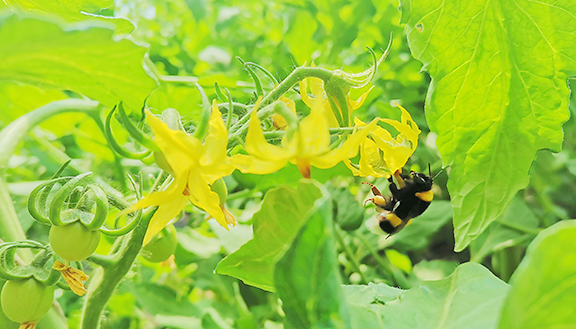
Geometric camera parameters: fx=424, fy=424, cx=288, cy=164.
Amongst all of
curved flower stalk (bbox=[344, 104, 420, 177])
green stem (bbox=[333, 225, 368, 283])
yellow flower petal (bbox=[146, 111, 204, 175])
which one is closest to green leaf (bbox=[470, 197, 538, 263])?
green stem (bbox=[333, 225, 368, 283])

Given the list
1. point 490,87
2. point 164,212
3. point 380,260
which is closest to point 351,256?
point 380,260

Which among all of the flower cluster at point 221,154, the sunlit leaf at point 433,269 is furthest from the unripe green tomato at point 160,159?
the sunlit leaf at point 433,269

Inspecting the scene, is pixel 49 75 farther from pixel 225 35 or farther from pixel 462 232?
pixel 225 35

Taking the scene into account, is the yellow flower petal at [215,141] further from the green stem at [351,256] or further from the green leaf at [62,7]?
the green stem at [351,256]

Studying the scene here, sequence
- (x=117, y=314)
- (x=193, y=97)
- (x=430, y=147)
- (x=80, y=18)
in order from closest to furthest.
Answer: (x=80, y=18) → (x=193, y=97) → (x=117, y=314) → (x=430, y=147)

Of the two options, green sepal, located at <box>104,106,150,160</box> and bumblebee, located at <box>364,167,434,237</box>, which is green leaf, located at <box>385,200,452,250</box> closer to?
bumblebee, located at <box>364,167,434,237</box>

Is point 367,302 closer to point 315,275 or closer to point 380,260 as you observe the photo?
point 315,275

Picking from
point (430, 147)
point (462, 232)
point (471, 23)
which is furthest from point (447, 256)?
point (471, 23)
